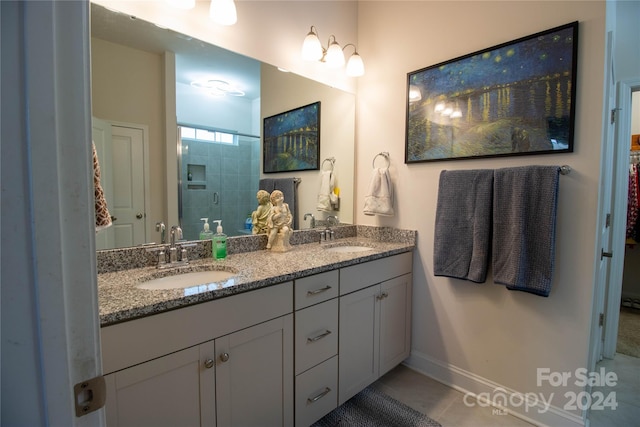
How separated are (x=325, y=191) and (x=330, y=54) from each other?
0.93 m

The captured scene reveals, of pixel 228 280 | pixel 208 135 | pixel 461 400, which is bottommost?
pixel 461 400

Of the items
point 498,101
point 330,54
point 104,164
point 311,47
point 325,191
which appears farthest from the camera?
point 325,191

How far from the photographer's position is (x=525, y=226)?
1.57 m

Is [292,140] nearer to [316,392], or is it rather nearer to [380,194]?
[380,194]

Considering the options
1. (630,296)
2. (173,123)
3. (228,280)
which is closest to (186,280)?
(228,280)

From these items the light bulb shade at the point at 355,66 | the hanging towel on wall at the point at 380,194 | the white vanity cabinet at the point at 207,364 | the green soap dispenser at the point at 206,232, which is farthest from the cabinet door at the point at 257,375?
the light bulb shade at the point at 355,66

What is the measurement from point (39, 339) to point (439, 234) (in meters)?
1.83

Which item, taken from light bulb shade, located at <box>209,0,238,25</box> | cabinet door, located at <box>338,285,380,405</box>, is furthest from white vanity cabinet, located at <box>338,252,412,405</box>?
light bulb shade, located at <box>209,0,238,25</box>

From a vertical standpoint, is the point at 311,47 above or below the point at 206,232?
above

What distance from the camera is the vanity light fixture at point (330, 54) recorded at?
1.95 m

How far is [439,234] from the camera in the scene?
1869 millimetres

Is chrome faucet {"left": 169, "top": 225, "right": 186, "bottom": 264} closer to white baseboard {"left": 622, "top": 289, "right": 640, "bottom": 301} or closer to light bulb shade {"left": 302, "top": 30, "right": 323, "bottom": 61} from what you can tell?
light bulb shade {"left": 302, "top": 30, "right": 323, "bottom": 61}

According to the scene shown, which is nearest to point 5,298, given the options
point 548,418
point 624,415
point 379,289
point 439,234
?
point 379,289

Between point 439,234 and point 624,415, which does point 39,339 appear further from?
point 624,415
